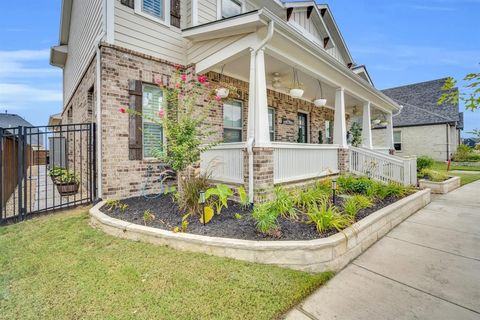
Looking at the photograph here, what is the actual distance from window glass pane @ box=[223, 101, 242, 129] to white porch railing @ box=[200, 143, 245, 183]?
1.65 metres

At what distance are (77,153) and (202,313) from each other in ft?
26.9

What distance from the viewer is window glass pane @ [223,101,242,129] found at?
277 inches

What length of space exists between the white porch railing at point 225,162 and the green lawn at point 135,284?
232cm

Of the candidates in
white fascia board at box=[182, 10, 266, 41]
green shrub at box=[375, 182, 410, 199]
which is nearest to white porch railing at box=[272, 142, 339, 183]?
green shrub at box=[375, 182, 410, 199]

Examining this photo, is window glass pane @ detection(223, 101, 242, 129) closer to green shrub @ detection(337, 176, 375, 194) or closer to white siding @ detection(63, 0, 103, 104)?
green shrub @ detection(337, 176, 375, 194)

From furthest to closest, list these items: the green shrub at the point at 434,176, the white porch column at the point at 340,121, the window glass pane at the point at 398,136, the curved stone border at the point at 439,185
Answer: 1. the window glass pane at the point at 398,136
2. the green shrub at the point at 434,176
3. the curved stone border at the point at 439,185
4. the white porch column at the point at 340,121

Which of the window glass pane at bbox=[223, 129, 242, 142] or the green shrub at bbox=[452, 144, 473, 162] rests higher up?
the window glass pane at bbox=[223, 129, 242, 142]

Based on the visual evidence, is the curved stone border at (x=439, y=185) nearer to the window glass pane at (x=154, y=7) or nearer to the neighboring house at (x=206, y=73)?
the neighboring house at (x=206, y=73)

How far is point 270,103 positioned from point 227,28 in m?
3.74

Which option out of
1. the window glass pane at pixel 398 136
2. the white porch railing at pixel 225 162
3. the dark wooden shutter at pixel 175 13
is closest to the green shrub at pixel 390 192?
the white porch railing at pixel 225 162

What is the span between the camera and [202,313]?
2.00 meters

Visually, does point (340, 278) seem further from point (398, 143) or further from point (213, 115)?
point (398, 143)

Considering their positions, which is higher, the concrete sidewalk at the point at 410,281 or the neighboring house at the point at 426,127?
the neighboring house at the point at 426,127

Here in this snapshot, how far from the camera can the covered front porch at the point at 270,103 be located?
460cm
